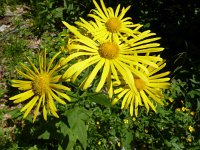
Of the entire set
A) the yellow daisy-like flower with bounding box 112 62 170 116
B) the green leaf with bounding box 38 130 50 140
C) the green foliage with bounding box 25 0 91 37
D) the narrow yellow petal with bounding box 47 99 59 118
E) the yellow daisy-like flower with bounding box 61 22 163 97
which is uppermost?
the green foliage with bounding box 25 0 91 37

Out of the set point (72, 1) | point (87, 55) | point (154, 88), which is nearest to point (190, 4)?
point (72, 1)

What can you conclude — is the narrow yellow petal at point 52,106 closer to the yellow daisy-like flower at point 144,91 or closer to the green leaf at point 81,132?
the green leaf at point 81,132

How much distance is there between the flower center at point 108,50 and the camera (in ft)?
7.24

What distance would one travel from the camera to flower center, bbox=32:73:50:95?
231 cm

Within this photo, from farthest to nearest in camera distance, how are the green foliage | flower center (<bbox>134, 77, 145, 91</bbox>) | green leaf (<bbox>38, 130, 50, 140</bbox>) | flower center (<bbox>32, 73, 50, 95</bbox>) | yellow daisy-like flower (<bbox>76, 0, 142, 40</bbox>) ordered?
the green foliage → green leaf (<bbox>38, 130, 50, 140</bbox>) → flower center (<bbox>134, 77, 145, 91</bbox>) → yellow daisy-like flower (<bbox>76, 0, 142, 40</bbox>) → flower center (<bbox>32, 73, 50, 95</bbox>)

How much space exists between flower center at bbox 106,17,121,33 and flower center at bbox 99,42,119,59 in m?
0.29

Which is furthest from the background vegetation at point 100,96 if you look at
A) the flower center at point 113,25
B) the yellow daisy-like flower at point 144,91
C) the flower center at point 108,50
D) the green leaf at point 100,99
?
the flower center at point 113,25

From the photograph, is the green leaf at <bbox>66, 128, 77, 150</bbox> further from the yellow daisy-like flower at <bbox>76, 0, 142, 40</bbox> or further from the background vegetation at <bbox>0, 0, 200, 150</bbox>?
the yellow daisy-like flower at <bbox>76, 0, 142, 40</bbox>

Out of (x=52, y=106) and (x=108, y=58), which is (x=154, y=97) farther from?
(x=52, y=106)

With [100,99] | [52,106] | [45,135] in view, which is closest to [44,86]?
[52,106]

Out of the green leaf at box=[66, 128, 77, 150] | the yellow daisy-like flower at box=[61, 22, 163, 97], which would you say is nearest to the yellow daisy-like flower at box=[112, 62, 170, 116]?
the yellow daisy-like flower at box=[61, 22, 163, 97]

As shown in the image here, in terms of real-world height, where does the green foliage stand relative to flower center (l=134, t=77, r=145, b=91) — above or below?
above

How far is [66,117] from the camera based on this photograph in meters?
2.59

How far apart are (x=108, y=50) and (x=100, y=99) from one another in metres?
0.42
